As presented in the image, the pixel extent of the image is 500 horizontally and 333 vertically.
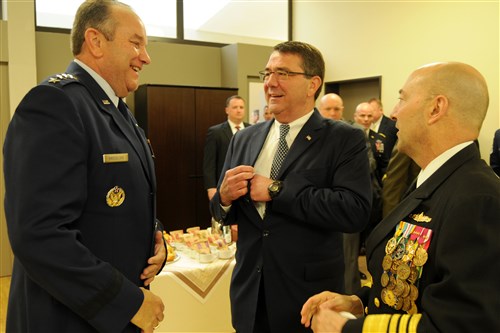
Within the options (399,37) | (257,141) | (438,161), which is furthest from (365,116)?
(438,161)

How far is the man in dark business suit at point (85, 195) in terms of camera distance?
3.72ft

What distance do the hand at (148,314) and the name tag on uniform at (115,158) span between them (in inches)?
16.2

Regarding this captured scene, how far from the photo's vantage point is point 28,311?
1.23 metres

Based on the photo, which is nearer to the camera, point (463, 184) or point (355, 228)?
point (463, 184)

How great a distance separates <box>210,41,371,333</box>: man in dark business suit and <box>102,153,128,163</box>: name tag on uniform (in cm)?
62

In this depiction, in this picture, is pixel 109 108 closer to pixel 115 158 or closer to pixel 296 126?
pixel 115 158

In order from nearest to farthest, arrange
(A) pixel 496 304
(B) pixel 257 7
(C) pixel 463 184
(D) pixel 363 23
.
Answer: (A) pixel 496 304 → (C) pixel 463 184 → (D) pixel 363 23 → (B) pixel 257 7

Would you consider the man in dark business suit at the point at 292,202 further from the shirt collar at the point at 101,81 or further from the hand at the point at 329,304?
the shirt collar at the point at 101,81

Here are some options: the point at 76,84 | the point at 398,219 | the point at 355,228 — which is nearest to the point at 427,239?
the point at 398,219

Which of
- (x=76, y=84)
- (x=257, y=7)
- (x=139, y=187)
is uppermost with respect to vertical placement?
(x=257, y=7)

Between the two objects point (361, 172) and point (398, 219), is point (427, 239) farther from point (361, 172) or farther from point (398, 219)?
point (361, 172)

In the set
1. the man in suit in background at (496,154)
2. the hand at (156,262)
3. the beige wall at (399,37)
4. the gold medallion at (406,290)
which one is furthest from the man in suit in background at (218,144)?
the gold medallion at (406,290)

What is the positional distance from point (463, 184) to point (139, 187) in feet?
3.13

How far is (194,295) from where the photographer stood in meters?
2.77
